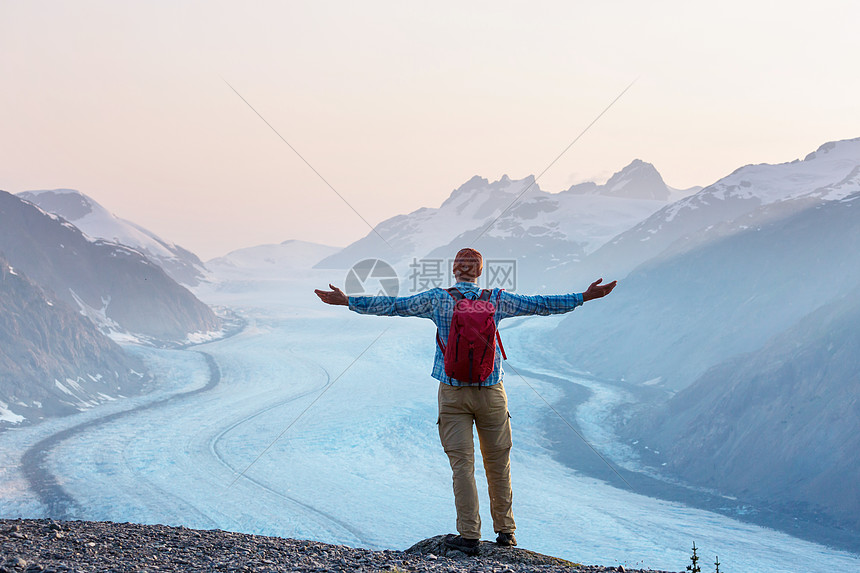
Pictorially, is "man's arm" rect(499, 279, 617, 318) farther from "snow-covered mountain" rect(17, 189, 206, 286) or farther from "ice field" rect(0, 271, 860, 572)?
"snow-covered mountain" rect(17, 189, 206, 286)

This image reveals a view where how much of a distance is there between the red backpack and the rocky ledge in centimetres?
175

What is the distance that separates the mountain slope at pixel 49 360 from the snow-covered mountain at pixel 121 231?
240 ft

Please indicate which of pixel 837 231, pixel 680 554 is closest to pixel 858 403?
pixel 680 554

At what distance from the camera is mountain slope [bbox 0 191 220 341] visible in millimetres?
97250

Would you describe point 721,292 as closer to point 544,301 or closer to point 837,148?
point 837,148

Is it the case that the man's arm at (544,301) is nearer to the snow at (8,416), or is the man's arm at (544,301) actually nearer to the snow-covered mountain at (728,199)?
the snow at (8,416)

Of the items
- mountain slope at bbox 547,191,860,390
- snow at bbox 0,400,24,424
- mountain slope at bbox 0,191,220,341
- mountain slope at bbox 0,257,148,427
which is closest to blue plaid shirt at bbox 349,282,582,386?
snow at bbox 0,400,24,424

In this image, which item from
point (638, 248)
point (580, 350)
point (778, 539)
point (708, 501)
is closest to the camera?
point (778, 539)

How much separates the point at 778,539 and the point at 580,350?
5093 centimetres

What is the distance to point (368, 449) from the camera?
2000 inches

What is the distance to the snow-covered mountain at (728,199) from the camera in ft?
440

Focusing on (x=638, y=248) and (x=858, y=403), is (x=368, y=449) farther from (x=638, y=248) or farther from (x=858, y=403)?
(x=638, y=248)

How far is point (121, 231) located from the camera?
152m

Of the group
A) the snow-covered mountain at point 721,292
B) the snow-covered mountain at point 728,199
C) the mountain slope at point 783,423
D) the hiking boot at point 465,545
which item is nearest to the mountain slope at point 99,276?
the snow-covered mountain at point 721,292
